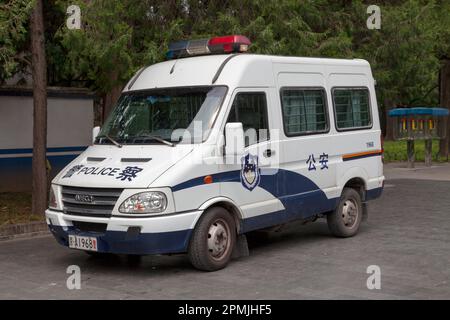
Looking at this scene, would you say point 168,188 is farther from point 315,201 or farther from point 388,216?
point 388,216

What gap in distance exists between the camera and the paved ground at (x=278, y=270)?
6727mm

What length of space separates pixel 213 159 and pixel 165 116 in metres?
0.92

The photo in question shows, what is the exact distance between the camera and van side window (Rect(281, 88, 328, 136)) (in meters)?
8.68

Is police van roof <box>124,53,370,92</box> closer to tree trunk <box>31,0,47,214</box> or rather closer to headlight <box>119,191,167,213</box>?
headlight <box>119,191,167,213</box>

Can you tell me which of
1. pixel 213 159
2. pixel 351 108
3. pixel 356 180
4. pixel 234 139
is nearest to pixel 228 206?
pixel 213 159

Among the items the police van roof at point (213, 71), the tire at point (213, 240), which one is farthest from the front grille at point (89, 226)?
the police van roof at point (213, 71)

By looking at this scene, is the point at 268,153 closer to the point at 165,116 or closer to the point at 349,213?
the point at 165,116

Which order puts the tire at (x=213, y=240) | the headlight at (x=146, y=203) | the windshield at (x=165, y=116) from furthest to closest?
the windshield at (x=165, y=116) < the tire at (x=213, y=240) < the headlight at (x=146, y=203)

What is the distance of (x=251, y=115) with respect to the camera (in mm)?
8156

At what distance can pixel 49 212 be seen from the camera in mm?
7887

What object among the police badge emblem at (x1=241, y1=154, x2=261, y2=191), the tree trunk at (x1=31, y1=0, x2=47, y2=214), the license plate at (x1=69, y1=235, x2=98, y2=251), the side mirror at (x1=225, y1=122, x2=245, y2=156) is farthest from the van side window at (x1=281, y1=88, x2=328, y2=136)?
the tree trunk at (x1=31, y1=0, x2=47, y2=214)

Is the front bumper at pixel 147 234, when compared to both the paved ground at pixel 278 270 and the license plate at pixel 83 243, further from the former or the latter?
the paved ground at pixel 278 270

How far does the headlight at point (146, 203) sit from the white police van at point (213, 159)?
1 cm
